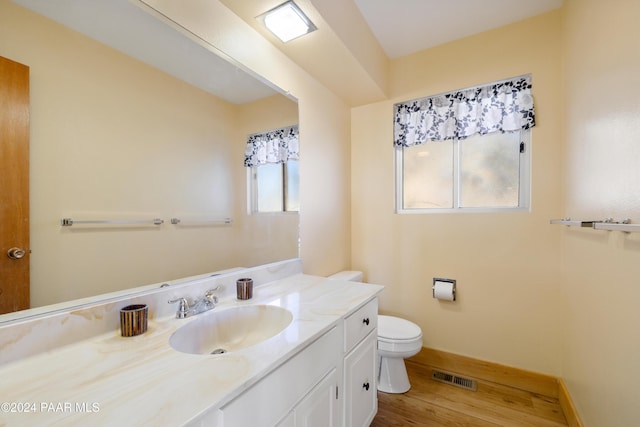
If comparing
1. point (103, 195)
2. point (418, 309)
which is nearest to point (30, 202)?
point (103, 195)

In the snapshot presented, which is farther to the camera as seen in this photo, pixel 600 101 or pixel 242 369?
pixel 600 101

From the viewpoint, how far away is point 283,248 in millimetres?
1738

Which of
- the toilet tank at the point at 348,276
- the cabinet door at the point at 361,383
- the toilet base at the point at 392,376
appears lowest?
the toilet base at the point at 392,376

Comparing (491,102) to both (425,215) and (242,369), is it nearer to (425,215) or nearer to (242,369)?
(425,215)

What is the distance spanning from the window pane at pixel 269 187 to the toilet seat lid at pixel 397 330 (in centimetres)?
113

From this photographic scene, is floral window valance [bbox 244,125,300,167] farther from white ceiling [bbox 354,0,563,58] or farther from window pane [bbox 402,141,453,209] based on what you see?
window pane [bbox 402,141,453,209]

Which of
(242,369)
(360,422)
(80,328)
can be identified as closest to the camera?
(242,369)

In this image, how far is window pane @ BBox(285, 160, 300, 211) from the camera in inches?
70.0

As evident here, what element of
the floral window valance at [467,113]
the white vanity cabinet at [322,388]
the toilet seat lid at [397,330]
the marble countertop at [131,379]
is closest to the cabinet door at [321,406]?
Answer: the white vanity cabinet at [322,388]

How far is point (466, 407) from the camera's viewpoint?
5.71ft

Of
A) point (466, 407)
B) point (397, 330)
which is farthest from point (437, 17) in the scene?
point (466, 407)

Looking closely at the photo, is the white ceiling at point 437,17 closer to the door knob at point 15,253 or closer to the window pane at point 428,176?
the window pane at point 428,176

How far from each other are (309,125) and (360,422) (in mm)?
1800

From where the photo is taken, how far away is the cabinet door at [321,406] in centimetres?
90
